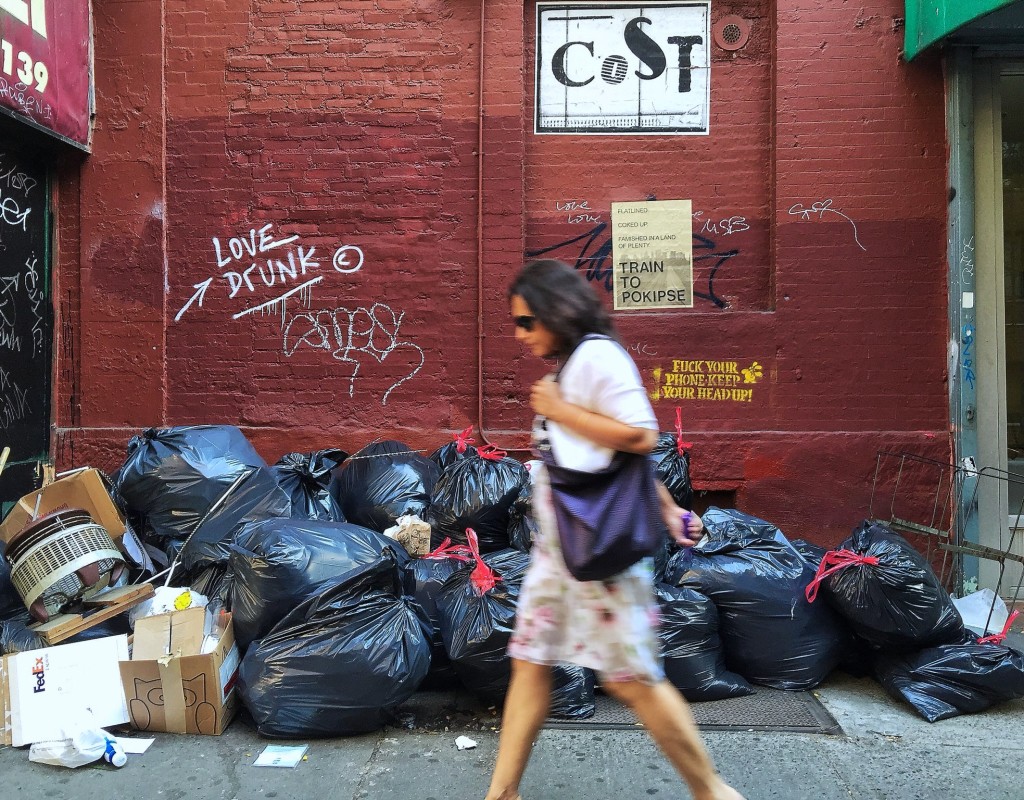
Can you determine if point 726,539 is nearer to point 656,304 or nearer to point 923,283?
point 656,304

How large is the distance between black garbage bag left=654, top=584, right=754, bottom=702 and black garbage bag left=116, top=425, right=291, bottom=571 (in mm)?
1836

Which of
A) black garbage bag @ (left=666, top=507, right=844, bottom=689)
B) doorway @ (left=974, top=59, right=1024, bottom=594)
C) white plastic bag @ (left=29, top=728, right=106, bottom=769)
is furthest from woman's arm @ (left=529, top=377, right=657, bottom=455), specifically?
doorway @ (left=974, top=59, right=1024, bottom=594)

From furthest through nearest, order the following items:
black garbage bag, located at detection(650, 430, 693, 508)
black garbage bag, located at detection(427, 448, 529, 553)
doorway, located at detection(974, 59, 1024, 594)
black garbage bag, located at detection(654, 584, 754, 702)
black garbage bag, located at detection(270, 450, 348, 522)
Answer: doorway, located at detection(974, 59, 1024, 594) < black garbage bag, located at detection(650, 430, 693, 508) < black garbage bag, located at detection(270, 450, 348, 522) < black garbage bag, located at detection(427, 448, 529, 553) < black garbage bag, located at detection(654, 584, 754, 702)

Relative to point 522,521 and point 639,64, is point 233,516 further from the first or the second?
point 639,64

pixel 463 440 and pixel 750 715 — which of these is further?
pixel 463 440

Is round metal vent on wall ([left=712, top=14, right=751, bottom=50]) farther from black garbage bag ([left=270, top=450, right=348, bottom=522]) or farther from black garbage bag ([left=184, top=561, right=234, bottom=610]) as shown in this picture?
black garbage bag ([left=184, top=561, right=234, bottom=610])

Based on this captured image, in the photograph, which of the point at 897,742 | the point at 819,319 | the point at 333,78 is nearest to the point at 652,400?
the point at 819,319

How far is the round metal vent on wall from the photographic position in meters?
5.14

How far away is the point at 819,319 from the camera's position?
502cm

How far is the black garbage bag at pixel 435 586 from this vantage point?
11.7 ft

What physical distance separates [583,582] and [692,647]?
1.47 m

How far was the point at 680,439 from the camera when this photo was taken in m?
4.77

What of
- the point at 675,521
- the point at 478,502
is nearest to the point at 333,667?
the point at 478,502

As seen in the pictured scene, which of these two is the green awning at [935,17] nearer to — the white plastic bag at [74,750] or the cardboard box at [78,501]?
the cardboard box at [78,501]
